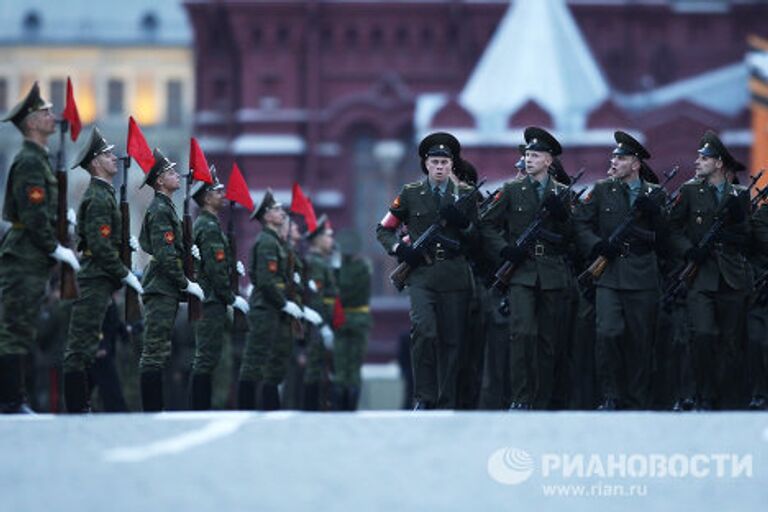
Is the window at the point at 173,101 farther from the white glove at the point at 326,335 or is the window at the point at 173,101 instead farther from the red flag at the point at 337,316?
the white glove at the point at 326,335

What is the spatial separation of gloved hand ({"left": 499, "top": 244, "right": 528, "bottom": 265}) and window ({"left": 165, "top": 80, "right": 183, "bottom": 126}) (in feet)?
154

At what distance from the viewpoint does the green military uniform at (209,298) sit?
13.5m

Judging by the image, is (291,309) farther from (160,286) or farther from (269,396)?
(160,286)

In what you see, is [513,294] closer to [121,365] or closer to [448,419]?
[448,419]

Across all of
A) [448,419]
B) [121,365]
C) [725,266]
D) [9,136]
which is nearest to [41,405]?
[121,365]

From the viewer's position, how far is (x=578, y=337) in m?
13.6

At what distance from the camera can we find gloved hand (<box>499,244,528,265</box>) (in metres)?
12.3

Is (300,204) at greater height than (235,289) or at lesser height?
greater

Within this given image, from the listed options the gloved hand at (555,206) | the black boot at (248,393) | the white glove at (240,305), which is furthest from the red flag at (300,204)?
the gloved hand at (555,206)

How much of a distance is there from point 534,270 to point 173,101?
47.7 m

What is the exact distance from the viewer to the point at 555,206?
12.4 metres

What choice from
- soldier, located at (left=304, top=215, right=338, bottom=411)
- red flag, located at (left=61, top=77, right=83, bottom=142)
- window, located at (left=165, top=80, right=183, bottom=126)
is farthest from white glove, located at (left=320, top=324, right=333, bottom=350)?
window, located at (left=165, top=80, right=183, bottom=126)

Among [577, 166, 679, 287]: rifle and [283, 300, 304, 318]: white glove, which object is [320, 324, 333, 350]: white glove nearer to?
[283, 300, 304, 318]: white glove

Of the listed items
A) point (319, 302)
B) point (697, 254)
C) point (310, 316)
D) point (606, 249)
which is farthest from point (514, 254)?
point (319, 302)
